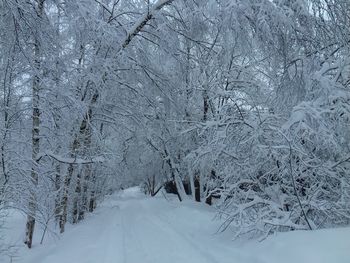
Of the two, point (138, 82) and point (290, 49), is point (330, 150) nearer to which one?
point (290, 49)

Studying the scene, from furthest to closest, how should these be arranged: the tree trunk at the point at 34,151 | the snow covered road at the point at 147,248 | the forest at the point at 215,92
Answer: the snow covered road at the point at 147,248, the tree trunk at the point at 34,151, the forest at the point at 215,92

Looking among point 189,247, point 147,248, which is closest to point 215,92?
point 189,247

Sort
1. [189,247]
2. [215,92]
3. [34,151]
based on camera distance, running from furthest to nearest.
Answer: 1. [34,151]
2. [215,92]
3. [189,247]

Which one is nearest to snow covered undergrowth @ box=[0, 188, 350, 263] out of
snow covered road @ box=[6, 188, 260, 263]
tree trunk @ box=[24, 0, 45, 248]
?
snow covered road @ box=[6, 188, 260, 263]

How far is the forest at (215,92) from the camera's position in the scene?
21.3 feet

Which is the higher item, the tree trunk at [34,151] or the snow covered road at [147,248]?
the tree trunk at [34,151]

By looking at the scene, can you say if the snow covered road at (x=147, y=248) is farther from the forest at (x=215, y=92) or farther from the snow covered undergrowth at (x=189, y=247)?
the forest at (x=215, y=92)

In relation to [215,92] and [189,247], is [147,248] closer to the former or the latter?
[189,247]

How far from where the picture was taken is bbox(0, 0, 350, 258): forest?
21.3 ft

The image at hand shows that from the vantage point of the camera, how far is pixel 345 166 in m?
9.98

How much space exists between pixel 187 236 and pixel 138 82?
5.38 m

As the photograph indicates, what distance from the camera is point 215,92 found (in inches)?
488

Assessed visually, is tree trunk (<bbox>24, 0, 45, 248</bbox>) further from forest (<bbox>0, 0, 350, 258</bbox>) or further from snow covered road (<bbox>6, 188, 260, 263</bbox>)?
snow covered road (<bbox>6, 188, 260, 263</bbox>)

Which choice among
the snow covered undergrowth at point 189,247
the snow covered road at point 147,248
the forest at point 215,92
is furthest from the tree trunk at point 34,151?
the snow covered road at point 147,248
